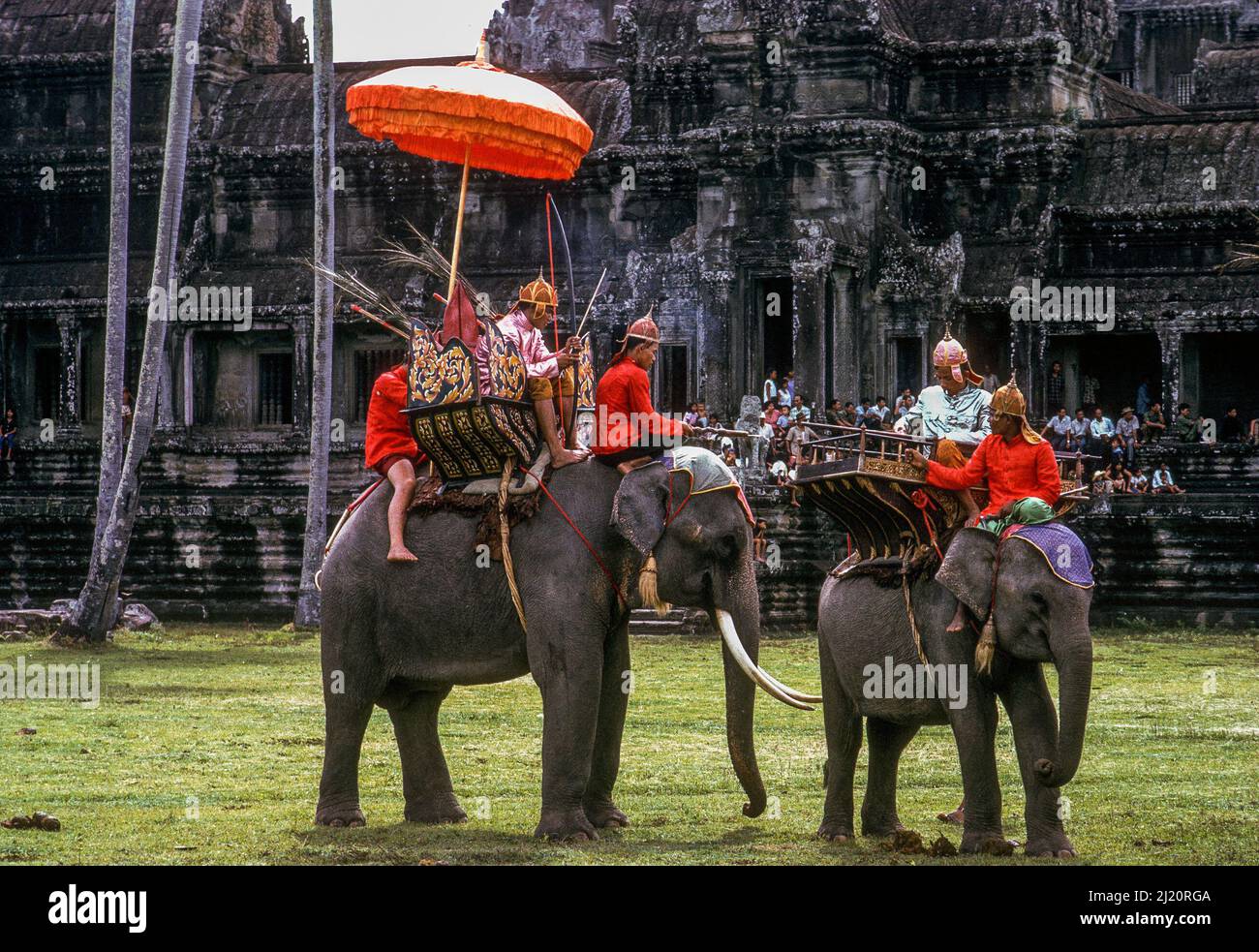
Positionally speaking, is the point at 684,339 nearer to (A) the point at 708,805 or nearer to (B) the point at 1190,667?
(B) the point at 1190,667

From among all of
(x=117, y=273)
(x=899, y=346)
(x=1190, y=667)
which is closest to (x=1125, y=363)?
(x=899, y=346)

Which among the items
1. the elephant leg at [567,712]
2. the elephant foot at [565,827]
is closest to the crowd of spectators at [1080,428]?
the elephant leg at [567,712]

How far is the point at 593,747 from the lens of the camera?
1264 cm

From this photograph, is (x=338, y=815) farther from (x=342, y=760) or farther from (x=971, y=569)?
(x=971, y=569)

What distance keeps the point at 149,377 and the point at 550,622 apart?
13679 millimetres

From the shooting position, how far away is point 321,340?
27.0 meters

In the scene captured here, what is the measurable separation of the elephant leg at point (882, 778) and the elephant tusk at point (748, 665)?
493mm

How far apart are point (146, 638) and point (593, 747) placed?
554 inches

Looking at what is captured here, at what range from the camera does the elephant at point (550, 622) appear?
12.2 m

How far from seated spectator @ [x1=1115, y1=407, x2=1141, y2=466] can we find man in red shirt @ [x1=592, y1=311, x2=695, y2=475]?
669 inches

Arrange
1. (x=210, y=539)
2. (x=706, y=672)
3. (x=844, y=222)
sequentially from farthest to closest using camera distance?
(x=844, y=222) < (x=210, y=539) < (x=706, y=672)

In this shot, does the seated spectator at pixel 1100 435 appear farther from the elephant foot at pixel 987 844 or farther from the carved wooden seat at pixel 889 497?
the elephant foot at pixel 987 844

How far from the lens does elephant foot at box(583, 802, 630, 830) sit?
495 inches

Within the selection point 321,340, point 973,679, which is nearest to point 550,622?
point 973,679
